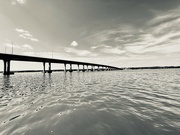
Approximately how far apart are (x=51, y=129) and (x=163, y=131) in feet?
14.8

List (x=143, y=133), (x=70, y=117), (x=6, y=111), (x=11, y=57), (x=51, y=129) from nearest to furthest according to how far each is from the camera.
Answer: (x=143, y=133) < (x=51, y=129) < (x=70, y=117) < (x=6, y=111) < (x=11, y=57)

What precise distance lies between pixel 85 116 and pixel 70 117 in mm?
820

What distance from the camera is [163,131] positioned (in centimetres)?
434

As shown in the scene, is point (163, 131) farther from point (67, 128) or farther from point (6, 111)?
point (6, 111)

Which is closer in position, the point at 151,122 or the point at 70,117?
the point at 151,122

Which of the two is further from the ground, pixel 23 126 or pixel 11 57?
pixel 11 57

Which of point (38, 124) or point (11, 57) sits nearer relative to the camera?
point (38, 124)

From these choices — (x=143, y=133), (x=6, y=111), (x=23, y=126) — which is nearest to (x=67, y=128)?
(x=23, y=126)

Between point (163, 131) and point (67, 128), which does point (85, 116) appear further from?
point (163, 131)

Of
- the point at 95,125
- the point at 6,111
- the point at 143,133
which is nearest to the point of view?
the point at 143,133

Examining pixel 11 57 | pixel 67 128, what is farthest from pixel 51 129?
pixel 11 57

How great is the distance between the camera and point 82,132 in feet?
14.3

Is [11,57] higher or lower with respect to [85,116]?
higher

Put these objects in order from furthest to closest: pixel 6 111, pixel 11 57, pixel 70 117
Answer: pixel 11 57
pixel 6 111
pixel 70 117
